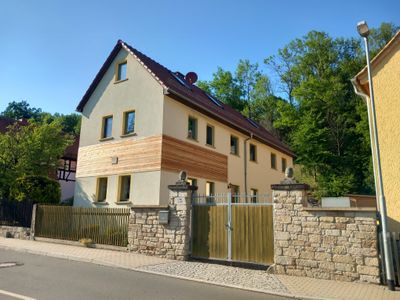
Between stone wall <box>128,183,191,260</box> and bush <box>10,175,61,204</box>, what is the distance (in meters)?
7.76

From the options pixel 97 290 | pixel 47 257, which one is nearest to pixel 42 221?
pixel 47 257

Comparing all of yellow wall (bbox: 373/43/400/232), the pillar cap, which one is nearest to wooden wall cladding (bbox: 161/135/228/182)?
the pillar cap

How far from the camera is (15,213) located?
17.4 meters

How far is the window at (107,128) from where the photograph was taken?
19.2 meters

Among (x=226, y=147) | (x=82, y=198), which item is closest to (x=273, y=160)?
(x=226, y=147)

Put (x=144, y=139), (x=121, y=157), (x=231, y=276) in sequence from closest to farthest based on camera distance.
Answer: (x=231, y=276)
(x=144, y=139)
(x=121, y=157)

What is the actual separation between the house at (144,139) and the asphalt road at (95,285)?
6.77m

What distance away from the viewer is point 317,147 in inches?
1455

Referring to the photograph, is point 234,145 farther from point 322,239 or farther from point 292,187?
point 322,239

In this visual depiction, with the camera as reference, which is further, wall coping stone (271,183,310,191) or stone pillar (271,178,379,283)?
wall coping stone (271,183,310,191)

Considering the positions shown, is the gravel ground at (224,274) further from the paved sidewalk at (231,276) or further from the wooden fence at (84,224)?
the wooden fence at (84,224)

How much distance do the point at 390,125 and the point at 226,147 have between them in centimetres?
1043

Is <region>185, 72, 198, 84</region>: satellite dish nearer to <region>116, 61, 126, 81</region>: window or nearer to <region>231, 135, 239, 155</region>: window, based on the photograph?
<region>231, 135, 239, 155</region>: window

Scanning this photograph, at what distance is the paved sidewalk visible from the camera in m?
7.56
